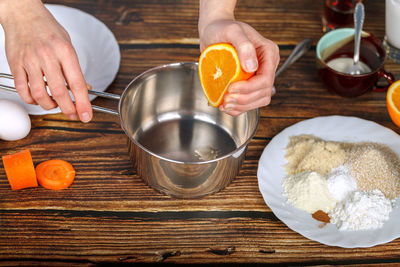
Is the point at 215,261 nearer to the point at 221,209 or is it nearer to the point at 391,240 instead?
the point at 221,209

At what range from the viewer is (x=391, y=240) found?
3.15 feet

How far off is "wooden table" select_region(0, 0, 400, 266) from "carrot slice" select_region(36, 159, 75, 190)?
2cm

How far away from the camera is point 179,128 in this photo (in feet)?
4.00

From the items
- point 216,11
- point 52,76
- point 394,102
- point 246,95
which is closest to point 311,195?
point 246,95

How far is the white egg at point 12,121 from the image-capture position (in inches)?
43.6

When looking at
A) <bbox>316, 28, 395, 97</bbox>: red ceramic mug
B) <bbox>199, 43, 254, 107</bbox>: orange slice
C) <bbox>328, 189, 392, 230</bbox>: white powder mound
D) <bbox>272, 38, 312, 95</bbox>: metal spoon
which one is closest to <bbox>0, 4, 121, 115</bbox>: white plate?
<bbox>199, 43, 254, 107</bbox>: orange slice

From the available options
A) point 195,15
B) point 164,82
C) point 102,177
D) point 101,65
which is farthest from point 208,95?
point 195,15

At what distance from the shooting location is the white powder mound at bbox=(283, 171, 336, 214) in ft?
3.33

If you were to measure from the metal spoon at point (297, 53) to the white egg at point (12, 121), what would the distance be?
699 mm

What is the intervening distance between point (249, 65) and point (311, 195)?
0.32 metres

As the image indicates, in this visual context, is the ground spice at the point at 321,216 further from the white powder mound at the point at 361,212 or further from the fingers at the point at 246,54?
the fingers at the point at 246,54

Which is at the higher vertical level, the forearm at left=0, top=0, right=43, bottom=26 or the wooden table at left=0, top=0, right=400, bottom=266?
the forearm at left=0, top=0, right=43, bottom=26

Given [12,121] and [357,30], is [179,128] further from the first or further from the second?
[357,30]

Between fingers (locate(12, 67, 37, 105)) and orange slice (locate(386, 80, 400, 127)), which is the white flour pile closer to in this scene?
orange slice (locate(386, 80, 400, 127))
